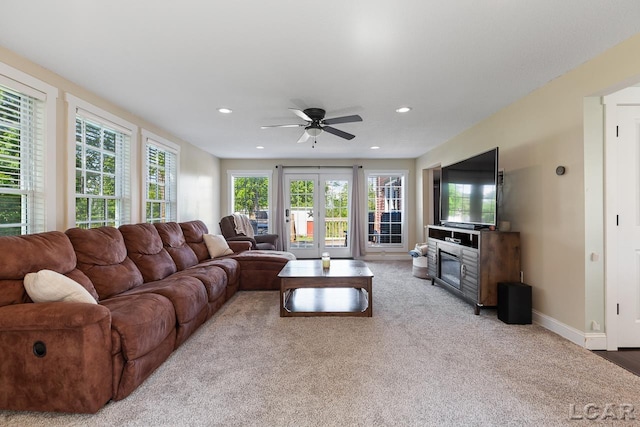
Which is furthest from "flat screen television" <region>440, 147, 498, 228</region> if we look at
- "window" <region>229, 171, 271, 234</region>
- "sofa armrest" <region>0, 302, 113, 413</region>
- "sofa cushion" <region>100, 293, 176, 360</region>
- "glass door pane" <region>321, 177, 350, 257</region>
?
"window" <region>229, 171, 271, 234</region>

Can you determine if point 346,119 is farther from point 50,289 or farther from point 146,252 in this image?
point 50,289

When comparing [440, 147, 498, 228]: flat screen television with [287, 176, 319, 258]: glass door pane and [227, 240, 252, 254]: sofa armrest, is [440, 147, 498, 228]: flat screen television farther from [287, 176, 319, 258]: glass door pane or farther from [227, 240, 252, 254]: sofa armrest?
[287, 176, 319, 258]: glass door pane

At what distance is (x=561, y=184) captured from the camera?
2.74 m

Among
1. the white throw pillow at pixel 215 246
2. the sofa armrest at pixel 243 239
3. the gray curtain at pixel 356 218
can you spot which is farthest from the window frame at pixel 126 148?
the gray curtain at pixel 356 218

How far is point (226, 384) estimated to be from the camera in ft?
6.43

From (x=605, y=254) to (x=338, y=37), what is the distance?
8.99ft

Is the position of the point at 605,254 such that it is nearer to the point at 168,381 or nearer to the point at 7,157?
the point at 168,381

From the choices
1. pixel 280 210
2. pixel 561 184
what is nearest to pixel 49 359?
pixel 561 184

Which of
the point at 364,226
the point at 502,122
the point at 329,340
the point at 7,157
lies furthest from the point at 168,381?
the point at 364,226

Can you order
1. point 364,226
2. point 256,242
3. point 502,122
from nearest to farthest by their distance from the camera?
point 502,122, point 256,242, point 364,226

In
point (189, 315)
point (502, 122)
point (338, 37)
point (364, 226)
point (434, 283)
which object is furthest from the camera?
point (364, 226)

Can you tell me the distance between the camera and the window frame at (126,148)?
2.88 m

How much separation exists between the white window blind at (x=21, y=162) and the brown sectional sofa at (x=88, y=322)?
36 centimetres

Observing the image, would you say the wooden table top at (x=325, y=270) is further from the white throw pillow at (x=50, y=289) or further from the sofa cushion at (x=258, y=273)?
the white throw pillow at (x=50, y=289)
